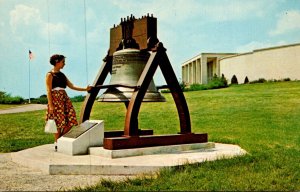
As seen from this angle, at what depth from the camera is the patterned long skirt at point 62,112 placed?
24.7 ft

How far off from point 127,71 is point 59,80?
115 cm

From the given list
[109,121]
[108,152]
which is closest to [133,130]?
[108,152]

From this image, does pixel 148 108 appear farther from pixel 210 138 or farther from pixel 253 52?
pixel 253 52

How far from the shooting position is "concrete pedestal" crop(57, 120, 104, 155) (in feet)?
23.2

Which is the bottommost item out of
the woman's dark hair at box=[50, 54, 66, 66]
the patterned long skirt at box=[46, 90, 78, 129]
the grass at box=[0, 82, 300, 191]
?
the grass at box=[0, 82, 300, 191]

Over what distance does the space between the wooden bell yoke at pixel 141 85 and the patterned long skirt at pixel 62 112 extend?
644 millimetres

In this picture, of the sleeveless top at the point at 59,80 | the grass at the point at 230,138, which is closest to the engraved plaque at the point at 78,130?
the sleeveless top at the point at 59,80

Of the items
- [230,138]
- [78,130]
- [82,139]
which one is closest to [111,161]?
[82,139]

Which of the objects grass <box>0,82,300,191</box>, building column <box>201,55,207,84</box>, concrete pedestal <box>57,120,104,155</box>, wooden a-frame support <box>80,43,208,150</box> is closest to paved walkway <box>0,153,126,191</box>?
grass <box>0,82,300,191</box>

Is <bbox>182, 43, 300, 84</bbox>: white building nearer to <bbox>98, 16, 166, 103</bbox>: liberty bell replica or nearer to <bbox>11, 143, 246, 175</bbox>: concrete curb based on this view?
<bbox>98, 16, 166, 103</bbox>: liberty bell replica

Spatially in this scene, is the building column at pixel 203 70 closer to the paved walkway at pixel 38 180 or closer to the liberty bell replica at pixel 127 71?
the liberty bell replica at pixel 127 71

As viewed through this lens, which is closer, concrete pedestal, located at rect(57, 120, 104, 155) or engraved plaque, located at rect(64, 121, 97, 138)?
concrete pedestal, located at rect(57, 120, 104, 155)

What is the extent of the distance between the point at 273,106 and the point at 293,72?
65.5 ft

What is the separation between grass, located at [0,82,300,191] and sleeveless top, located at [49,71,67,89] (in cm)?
244
